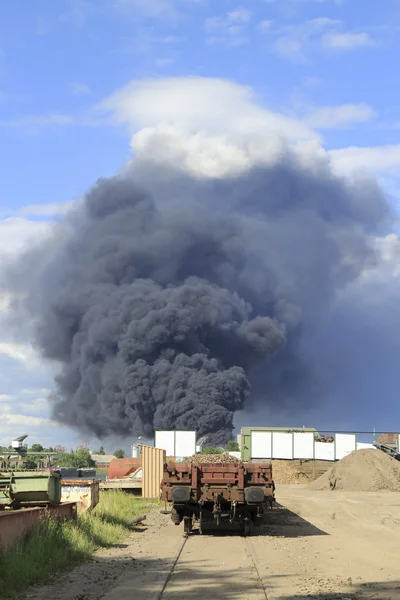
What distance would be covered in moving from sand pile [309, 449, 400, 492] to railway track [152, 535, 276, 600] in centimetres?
2885

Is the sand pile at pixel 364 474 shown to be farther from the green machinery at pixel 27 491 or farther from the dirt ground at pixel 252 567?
the green machinery at pixel 27 491

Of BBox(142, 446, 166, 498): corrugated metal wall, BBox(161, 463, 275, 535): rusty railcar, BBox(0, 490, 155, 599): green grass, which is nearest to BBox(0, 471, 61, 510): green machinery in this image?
BBox(0, 490, 155, 599): green grass

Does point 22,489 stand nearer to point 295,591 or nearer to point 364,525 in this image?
point 295,591

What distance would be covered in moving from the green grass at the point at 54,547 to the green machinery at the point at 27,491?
850 millimetres

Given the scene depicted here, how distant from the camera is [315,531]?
68.8 feet

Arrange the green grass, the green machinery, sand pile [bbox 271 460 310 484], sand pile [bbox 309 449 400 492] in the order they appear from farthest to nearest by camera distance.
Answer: sand pile [bbox 271 460 310 484] < sand pile [bbox 309 449 400 492] < the green machinery < the green grass

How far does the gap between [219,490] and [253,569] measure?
233 inches

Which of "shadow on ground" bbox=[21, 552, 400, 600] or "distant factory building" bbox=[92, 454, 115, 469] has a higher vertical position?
"shadow on ground" bbox=[21, 552, 400, 600]

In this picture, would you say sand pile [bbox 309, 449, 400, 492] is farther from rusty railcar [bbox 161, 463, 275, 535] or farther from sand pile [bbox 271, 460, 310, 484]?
rusty railcar [bbox 161, 463, 275, 535]

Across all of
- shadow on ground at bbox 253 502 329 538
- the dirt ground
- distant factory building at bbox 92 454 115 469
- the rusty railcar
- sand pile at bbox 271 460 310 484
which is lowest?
distant factory building at bbox 92 454 115 469

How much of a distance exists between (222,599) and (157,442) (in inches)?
2100

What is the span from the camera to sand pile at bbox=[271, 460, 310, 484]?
5834 centimetres

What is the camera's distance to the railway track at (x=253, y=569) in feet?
35.1

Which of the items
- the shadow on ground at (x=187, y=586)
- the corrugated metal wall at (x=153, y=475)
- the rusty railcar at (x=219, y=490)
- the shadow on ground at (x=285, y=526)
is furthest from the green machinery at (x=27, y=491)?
the corrugated metal wall at (x=153, y=475)
